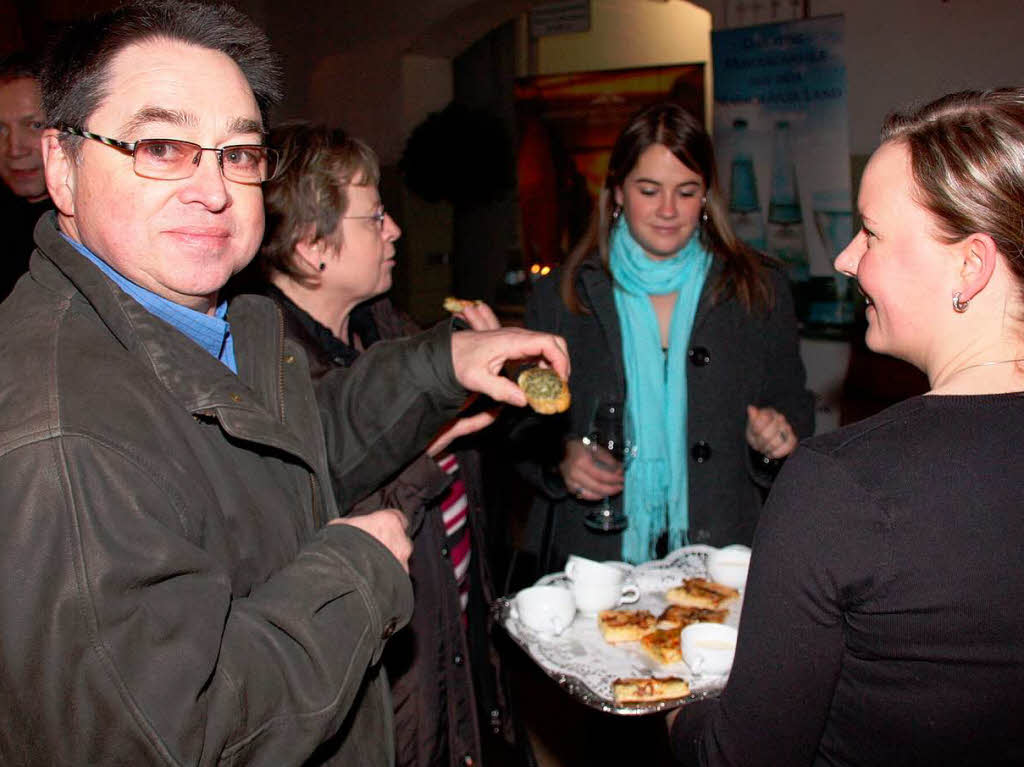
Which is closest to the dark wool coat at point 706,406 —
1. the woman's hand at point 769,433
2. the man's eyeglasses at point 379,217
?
the woman's hand at point 769,433

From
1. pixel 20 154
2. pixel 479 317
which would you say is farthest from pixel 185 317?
pixel 20 154

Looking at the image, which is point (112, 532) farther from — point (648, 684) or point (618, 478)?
point (618, 478)

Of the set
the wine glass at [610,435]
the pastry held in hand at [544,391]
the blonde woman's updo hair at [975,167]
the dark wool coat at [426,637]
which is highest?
the blonde woman's updo hair at [975,167]

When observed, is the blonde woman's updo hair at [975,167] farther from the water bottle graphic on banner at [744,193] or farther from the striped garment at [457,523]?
the water bottle graphic on banner at [744,193]

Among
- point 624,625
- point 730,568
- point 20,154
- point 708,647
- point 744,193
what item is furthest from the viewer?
point 744,193

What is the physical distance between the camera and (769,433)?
256 cm

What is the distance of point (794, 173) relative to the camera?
5508 millimetres

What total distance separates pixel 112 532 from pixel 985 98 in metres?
1.39

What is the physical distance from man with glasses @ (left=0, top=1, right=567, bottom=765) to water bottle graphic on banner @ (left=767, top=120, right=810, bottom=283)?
15.2ft

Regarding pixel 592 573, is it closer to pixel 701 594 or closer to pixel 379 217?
pixel 701 594

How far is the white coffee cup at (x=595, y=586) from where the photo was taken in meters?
1.99

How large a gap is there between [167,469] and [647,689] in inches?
40.5

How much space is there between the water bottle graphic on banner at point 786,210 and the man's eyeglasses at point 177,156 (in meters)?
4.72

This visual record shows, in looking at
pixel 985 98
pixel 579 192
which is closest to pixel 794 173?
pixel 579 192
